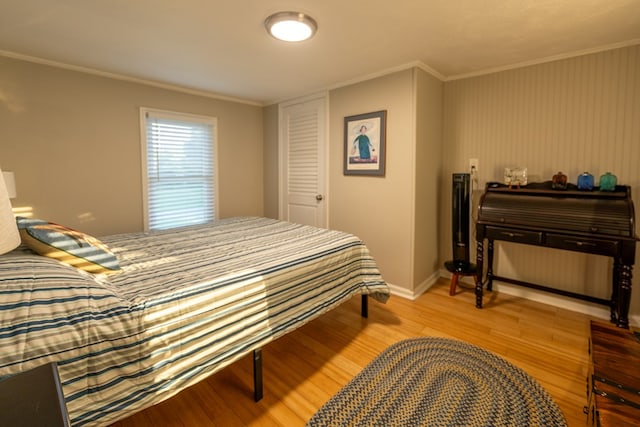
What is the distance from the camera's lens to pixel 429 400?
1.75 m

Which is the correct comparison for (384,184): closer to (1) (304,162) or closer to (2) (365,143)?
(2) (365,143)

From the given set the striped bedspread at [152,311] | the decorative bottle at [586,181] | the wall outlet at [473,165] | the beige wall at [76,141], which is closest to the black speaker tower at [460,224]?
the wall outlet at [473,165]

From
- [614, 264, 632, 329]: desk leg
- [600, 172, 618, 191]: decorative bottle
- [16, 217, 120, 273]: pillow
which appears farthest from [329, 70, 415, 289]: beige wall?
[16, 217, 120, 273]: pillow

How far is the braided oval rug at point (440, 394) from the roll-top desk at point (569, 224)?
1.02 meters

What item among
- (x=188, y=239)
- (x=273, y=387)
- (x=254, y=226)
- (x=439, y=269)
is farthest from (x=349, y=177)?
(x=273, y=387)

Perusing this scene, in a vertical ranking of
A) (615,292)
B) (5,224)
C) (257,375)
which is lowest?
(257,375)

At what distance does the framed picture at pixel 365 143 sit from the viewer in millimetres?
3182

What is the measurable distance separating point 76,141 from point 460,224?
3932 millimetres

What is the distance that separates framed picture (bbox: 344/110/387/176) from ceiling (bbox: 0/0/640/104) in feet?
1.48

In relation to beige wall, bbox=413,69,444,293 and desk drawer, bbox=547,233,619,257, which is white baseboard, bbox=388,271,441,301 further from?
desk drawer, bbox=547,233,619,257

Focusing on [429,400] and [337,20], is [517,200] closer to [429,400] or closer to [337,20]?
[429,400]

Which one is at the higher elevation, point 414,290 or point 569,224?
point 569,224

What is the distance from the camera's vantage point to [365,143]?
332 centimetres

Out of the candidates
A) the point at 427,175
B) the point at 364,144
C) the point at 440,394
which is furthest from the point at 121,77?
the point at 440,394
